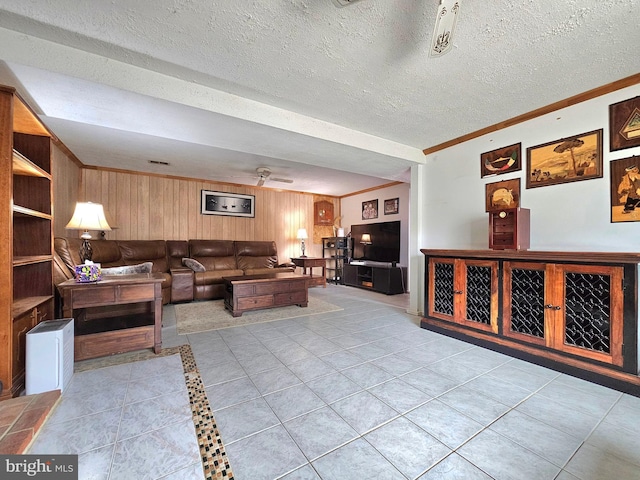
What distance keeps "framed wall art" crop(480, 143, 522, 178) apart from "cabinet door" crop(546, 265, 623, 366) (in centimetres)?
117

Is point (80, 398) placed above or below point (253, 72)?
below

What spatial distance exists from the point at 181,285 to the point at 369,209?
441cm

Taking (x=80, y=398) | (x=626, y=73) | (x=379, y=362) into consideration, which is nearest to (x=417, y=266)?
(x=379, y=362)

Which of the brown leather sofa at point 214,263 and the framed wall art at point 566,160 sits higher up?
the framed wall art at point 566,160

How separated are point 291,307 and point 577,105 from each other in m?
3.94

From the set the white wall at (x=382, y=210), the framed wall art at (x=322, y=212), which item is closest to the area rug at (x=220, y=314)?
the white wall at (x=382, y=210)

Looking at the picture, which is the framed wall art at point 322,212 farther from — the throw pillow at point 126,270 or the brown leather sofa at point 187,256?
the throw pillow at point 126,270

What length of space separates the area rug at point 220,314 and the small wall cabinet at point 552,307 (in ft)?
6.07

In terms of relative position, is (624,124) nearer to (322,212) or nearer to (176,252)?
(322,212)

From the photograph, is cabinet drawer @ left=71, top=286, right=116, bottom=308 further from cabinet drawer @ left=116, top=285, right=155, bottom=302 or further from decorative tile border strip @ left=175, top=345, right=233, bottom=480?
decorative tile border strip @ left=175, top=345, right=233, bottom=480

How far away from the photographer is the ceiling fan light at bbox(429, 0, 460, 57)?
1.13 metres

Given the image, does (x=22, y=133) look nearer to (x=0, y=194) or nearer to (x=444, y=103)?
(x=0, y=194)

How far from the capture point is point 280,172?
5035 mm

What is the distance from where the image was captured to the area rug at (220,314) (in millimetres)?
3205
